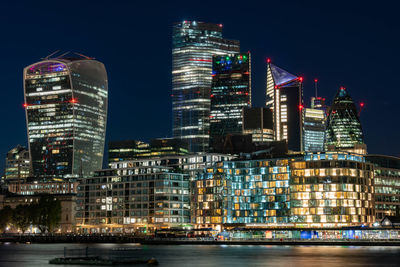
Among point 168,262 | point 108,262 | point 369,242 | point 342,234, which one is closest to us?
point 108,262

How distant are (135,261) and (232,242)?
309ft

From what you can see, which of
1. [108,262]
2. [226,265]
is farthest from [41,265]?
[226,265]

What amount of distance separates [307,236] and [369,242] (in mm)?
21072

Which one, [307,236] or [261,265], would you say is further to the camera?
[307,236]

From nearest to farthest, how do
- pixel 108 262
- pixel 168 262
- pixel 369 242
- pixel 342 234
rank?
1. pixel 108 262
2. pixel 168 262
3. pixel 369 242
4. pixel 342 234

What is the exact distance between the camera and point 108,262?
103312mm

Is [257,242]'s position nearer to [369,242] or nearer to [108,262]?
[369,242]

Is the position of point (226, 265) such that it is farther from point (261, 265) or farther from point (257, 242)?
point (257, 242)

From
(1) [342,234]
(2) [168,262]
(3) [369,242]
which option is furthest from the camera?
(1) [342,234]

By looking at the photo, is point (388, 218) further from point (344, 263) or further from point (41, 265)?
point (41, 265)

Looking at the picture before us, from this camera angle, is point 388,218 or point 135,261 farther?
point 388,218

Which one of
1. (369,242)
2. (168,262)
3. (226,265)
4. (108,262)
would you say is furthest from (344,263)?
(369,242)

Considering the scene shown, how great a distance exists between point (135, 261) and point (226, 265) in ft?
52.4

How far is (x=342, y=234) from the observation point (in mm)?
190750
